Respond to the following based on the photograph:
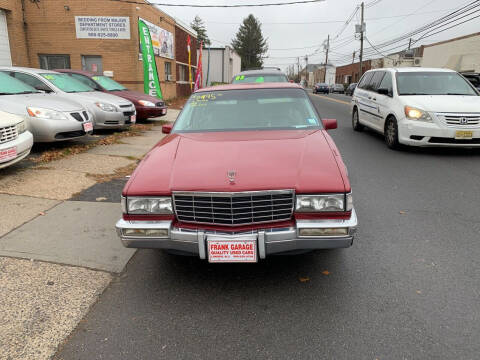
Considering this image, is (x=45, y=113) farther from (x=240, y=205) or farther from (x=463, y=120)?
(x=463, y=120)

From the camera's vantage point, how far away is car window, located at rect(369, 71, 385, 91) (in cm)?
937

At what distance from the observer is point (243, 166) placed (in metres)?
2.86

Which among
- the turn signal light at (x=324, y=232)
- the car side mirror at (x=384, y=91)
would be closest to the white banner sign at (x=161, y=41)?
the car side mirror at (x=384, y=91)

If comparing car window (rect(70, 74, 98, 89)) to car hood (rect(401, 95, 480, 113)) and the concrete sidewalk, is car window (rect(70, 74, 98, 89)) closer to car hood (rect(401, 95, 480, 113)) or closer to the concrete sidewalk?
the concrete sidewalk

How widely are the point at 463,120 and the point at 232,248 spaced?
638 centimetres

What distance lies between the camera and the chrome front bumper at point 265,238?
2629mm

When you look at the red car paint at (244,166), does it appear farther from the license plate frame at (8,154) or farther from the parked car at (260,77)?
the parked car at (260,77)

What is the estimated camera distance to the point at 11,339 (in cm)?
241

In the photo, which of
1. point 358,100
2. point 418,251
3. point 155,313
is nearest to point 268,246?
point 155,313

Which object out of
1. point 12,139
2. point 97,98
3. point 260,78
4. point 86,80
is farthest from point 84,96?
point 260,78

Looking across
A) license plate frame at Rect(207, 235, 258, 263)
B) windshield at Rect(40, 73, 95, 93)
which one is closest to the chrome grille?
windshield at Rect(40, 73, 95, 93)

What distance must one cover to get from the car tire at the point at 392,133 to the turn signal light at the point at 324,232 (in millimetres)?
6059

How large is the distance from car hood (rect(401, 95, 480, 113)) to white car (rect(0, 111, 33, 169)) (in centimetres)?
716

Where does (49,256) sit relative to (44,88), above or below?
below
